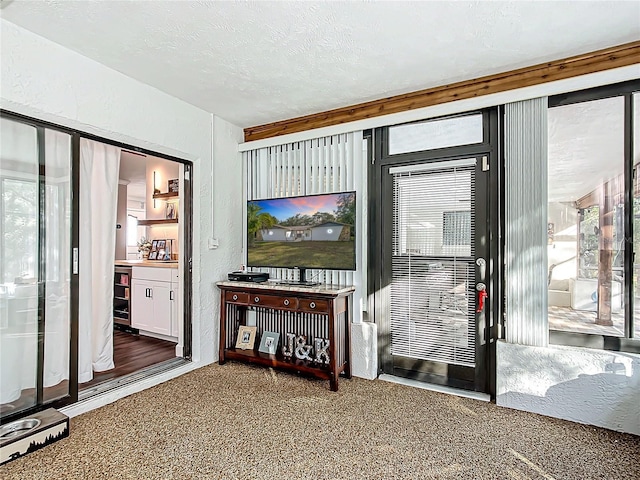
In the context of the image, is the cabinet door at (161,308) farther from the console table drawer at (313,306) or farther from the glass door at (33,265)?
the console table drawer at (313,306)

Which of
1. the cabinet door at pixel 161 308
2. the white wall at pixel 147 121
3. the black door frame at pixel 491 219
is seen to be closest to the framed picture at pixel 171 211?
the cabinet door at pixel 161 308

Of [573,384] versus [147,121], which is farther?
[147,121]

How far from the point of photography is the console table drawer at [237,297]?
3624 millimetres

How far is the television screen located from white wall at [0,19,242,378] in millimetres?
370


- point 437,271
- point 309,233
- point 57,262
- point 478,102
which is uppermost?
point 478,102

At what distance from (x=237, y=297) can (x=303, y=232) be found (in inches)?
35.3

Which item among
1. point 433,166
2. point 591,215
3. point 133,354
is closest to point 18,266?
point 133,354

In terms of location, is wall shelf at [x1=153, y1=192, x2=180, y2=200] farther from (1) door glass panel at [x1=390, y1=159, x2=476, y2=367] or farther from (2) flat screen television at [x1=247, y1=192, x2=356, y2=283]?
(1) door glass panel at [x1=390, y1=159, x2=476, y2=367]

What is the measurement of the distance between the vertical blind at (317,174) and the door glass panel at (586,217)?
1.50 m

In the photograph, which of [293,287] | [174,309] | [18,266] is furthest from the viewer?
[174,309]

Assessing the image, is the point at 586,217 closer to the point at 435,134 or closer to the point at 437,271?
the point at 437,271

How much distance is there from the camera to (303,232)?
11.8 ft

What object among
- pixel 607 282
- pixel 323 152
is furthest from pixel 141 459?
pixel 607 282

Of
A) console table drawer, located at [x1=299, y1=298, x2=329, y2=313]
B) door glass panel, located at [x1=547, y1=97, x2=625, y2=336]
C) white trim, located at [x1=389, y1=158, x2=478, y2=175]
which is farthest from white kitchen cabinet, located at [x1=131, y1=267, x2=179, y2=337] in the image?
door glass panel, located at [x1=547, y1=97, x2=625, y2=336]
